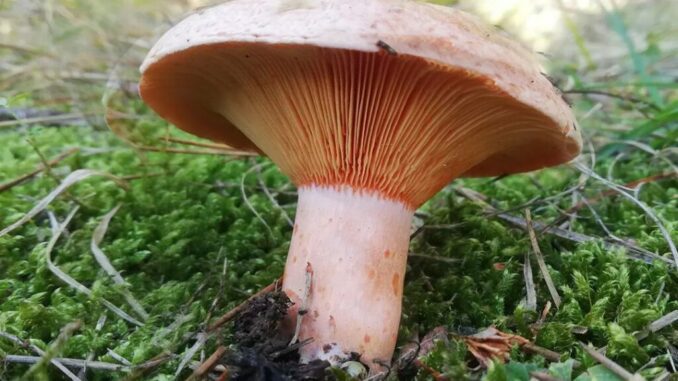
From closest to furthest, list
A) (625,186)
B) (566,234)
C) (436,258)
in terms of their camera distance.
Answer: (436,258), (566,234), (625,186)

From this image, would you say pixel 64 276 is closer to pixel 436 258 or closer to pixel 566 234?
pixel 436 258

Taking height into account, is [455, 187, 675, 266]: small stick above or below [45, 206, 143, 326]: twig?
above

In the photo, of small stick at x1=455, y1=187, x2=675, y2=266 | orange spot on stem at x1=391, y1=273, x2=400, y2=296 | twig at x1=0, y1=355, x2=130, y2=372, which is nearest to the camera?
twig at x1=0, y1=355, x2=130, y2=372

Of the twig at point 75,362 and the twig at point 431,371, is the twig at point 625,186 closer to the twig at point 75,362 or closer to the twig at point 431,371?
the twig at point 431,371

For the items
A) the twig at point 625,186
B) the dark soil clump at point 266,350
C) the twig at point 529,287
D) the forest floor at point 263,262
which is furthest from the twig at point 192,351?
the twig at point 625,186

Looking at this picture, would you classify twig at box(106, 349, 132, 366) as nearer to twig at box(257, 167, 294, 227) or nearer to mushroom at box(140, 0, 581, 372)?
mushroom at box(140, 0, 581, 372)

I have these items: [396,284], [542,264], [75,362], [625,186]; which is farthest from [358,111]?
[625,186]

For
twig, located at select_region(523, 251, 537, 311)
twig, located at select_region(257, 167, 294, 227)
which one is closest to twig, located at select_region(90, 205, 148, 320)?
twig, located at select_region(257, 167, 294, 227)
